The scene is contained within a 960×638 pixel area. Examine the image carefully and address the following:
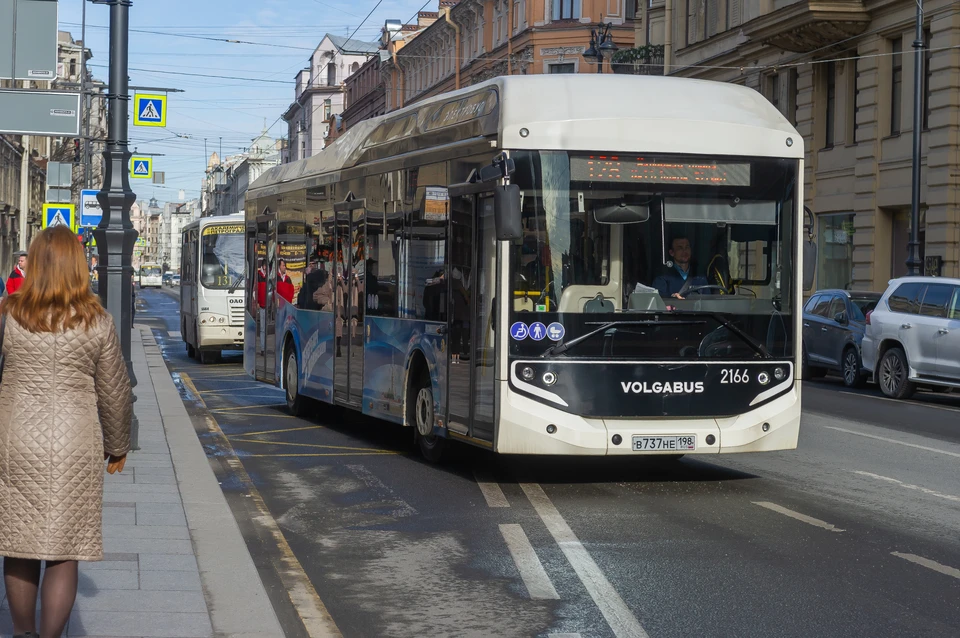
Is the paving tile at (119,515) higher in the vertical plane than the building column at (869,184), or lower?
lower

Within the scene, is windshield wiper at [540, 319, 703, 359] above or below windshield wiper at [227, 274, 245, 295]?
below

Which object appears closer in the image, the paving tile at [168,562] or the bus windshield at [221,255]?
the paving tile at [168,562]

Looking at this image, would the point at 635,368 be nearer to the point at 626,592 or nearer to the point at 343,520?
the point at 343,520

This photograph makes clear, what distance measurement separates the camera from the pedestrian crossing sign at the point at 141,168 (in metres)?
30.9

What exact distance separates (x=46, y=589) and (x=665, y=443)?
5.72 meters

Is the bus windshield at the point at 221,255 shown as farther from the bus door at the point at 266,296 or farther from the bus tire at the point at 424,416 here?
the bus tire at the point at 424,416

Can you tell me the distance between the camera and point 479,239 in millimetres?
10469

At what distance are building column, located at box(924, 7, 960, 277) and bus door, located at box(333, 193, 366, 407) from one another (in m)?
18.8

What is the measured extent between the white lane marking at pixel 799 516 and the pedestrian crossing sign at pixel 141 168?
2331 centimetres

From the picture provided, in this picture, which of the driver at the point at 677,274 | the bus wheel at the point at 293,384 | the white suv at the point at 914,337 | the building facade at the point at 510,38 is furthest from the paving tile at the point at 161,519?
the building facade at the point at 510,38

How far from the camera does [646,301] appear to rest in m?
10.1

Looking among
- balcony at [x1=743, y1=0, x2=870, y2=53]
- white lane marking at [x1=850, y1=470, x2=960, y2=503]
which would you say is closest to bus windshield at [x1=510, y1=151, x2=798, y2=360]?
white lane marking at [x1=850, y1=470, x2=960, y2=503]

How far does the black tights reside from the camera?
204 inches

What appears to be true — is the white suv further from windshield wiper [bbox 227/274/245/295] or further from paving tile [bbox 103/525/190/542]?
paving tile [bbox 103/525/190/542]
